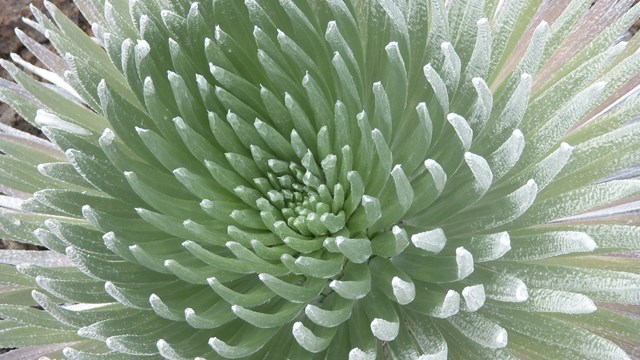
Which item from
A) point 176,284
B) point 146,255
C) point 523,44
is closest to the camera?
point 146,255

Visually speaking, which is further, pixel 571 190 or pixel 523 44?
pixel 523 44

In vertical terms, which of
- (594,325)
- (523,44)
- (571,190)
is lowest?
(594,325)

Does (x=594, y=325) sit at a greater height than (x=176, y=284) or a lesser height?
greater

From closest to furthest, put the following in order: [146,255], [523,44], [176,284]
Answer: [146,255] → [176,284] → [523,44]

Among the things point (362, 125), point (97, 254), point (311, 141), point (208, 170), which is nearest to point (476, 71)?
point (362, 125)

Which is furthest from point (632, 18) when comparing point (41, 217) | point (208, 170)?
point (41, 217)

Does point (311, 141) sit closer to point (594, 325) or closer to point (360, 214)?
point (360, 214)
